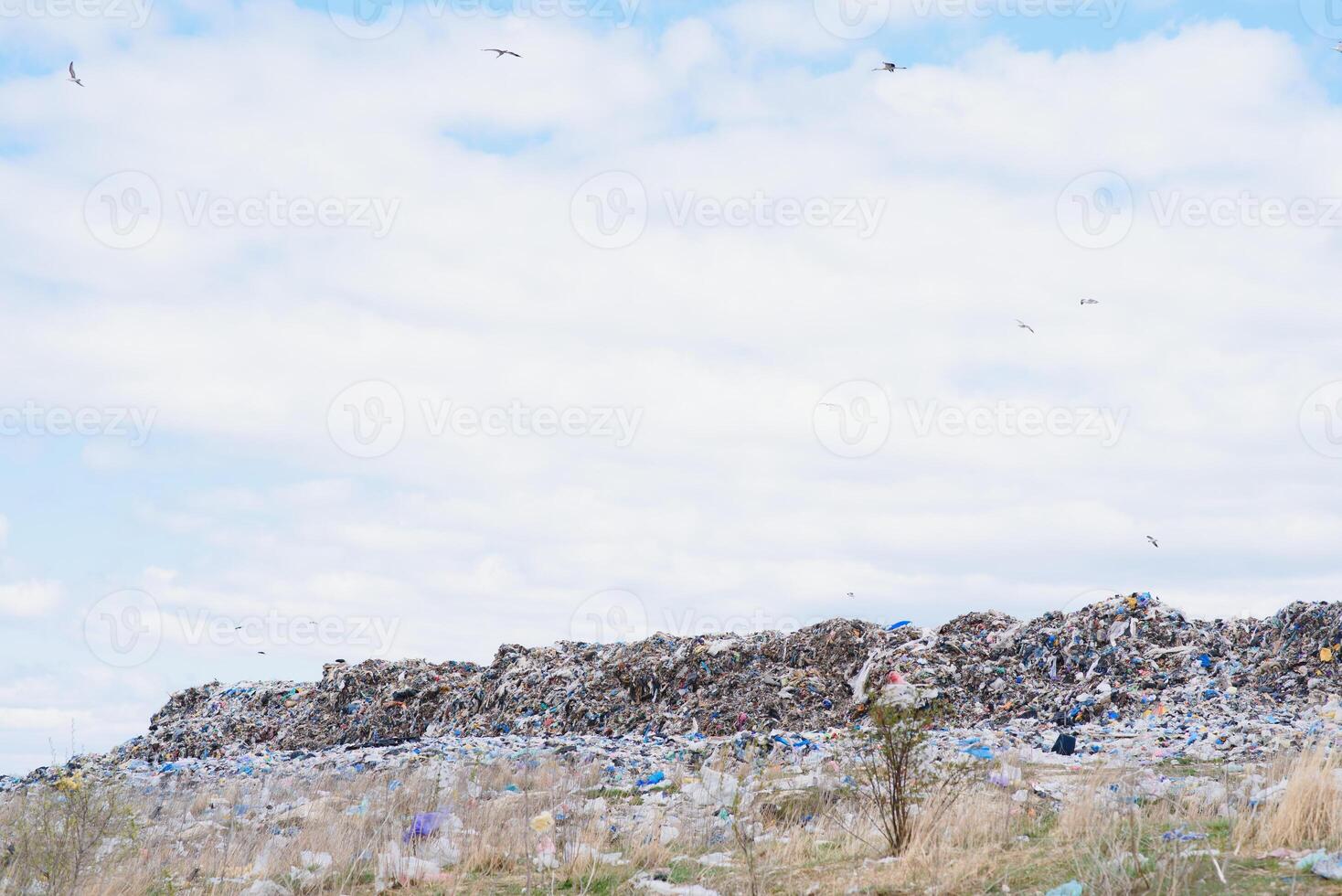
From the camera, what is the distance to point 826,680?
15641mm

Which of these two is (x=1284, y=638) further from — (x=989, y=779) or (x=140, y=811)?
(x=140, y=811)

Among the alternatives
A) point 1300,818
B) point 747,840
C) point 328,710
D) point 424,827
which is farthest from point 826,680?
point 1300,818

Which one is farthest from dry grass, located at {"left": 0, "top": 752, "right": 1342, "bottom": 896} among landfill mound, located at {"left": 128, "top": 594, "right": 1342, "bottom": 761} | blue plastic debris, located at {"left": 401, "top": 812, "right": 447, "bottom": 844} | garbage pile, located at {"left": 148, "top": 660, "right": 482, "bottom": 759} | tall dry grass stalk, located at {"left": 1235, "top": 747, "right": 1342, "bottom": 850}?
garbage pile, located at {"left": 148, "top": 660, "right": 482, "bottom": 759}

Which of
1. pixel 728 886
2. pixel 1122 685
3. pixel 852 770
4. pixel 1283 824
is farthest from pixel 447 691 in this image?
pixel 1283 824

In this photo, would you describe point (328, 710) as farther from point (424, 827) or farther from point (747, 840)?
point (747, 840)

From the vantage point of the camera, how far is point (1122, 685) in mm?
14039

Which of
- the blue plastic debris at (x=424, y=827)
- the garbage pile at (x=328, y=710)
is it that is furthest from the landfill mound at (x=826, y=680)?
the blue plastic debris at (x=424, y=827)

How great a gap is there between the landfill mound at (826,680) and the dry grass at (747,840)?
17.2ft

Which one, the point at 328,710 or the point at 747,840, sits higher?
the point at 747,840

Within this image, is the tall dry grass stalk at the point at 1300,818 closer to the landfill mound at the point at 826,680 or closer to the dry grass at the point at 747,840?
the dry grass at the point at 747,840

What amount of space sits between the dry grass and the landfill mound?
524cm

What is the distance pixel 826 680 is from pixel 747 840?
10.3 meters

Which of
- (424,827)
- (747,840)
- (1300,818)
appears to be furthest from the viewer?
(424,827)

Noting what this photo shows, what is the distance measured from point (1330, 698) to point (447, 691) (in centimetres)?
1278
